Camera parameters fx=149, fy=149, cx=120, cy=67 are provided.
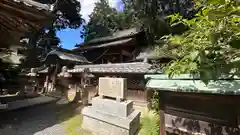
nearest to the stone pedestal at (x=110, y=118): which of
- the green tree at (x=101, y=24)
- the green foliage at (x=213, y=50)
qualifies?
the green foliage at (x=213, y=50)

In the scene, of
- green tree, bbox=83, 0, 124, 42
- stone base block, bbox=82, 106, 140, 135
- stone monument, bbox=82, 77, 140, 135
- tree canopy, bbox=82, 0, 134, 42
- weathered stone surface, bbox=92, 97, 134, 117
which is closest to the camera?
stone base block, bbox=82, 106, 140, 135

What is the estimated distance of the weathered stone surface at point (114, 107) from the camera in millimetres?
6063

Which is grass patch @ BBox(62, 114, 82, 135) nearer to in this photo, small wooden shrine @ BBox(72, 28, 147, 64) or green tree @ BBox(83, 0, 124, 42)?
small wooden shrine @ BBox(72, 28, 147, 64)

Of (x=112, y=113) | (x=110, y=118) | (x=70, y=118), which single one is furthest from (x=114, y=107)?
(x=70, y=118)

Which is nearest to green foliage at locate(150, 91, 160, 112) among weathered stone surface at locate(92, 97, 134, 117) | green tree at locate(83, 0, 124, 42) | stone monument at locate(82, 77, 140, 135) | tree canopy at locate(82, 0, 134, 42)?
stone monument at locate(82, 77, 140, 135)

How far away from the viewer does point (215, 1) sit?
1.18 meters

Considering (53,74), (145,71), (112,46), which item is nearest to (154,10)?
(112,46)

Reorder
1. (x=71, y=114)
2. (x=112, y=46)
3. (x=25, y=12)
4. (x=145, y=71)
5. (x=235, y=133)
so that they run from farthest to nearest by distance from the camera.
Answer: (x=112, y=46) < (x=71, y=114) < (x=145, y=71) < (x=235, y=133) < (x=25, y=12)

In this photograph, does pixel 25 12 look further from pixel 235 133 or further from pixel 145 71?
pixel 145 71

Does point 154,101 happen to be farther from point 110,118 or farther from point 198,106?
point 198,106

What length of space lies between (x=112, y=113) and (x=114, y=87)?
46.4 inches

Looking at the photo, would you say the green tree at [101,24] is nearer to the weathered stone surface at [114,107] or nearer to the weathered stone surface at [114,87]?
the weathered stone surface at [114,87]

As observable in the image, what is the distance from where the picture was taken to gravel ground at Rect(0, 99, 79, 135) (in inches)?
250

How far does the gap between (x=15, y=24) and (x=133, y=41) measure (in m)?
13.0
